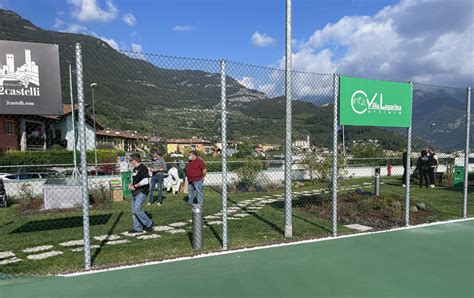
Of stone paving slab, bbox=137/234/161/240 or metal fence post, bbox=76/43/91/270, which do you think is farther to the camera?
stone paving slab, bbox=137/234/161/240

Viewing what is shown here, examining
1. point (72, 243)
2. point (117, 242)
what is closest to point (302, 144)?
point (117, 242)

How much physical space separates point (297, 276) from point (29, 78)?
4350mm

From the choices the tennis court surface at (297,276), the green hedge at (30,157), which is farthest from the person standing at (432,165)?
the green hedge at (30,157)

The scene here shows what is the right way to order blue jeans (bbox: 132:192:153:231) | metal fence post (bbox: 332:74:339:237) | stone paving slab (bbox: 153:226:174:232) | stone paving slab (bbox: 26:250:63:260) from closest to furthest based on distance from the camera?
stone paving slab (bbox: 26:250:63:260) < metal fence post (bbox: 332:74:339:237) < blue jeans (bbox: 132:192:153:231) < stone paving slab (bbox: 153:226:174:232)

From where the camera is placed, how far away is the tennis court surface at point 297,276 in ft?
13.3

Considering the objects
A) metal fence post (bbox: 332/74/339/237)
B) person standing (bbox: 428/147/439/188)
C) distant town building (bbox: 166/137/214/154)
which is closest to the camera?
metal fence post (bbox: 332/74/339/237)

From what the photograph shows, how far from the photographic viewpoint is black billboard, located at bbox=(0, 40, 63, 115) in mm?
4793

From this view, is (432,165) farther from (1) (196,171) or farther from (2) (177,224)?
(2) (177,224)

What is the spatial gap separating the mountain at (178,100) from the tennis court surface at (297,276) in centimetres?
239

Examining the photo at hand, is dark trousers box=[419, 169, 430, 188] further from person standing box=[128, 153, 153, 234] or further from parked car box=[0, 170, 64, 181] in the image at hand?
parked car box=[0, 170, 64, 181]

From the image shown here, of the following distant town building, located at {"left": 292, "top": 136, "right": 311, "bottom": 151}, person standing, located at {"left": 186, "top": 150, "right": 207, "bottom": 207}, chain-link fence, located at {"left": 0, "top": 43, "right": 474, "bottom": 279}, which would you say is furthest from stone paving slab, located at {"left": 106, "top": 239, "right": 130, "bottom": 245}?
distant town building, located at {"left": 292, "top": 136, "right": 311, "bottom": 151}

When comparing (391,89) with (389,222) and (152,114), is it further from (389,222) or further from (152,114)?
(152,114)

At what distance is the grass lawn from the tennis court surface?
0.58 meters

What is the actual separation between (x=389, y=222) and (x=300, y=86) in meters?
3.61
